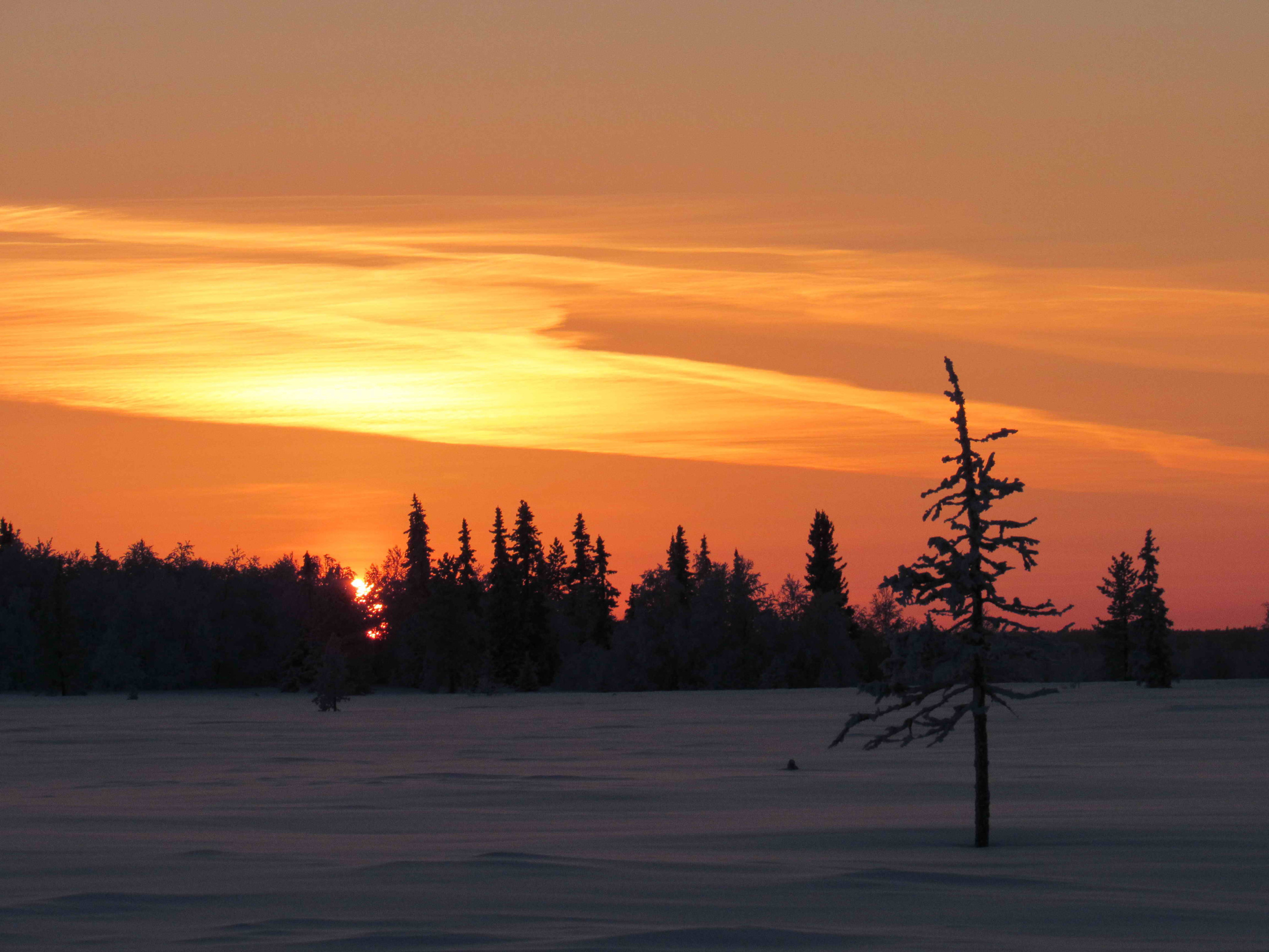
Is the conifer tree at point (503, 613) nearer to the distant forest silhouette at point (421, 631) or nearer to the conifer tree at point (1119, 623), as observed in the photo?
the distant forest silhouette at point (421, 631)

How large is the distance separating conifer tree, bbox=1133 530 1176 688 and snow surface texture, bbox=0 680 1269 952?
4633cm

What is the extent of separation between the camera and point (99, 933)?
668 inches

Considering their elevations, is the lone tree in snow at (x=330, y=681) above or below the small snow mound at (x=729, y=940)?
above

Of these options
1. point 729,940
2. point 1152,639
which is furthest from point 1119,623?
point 729,940

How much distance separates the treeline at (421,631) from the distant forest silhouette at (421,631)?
16 centimetres

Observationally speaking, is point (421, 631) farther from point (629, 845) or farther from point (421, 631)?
point (629, 845)

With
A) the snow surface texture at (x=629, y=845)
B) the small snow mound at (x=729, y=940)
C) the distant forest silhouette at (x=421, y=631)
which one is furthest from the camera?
the distant forest silhouette at (x=421, y=631)

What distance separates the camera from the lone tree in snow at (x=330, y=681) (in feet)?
320

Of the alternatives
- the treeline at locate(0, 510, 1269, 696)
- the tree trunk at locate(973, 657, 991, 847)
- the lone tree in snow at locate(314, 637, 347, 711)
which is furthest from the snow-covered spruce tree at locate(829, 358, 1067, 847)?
the treeline at locate(0, 510, 1269, 696)

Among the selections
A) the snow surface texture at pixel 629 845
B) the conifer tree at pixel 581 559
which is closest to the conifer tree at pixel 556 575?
Result: the conifer tree at pixel 581 559

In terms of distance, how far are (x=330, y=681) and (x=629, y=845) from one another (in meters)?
74.5

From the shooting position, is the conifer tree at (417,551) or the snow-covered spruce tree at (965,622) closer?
the snow-covered spruce tree at (965,622)

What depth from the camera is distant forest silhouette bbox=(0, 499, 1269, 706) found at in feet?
→ 441

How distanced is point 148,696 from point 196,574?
88.0 feet
